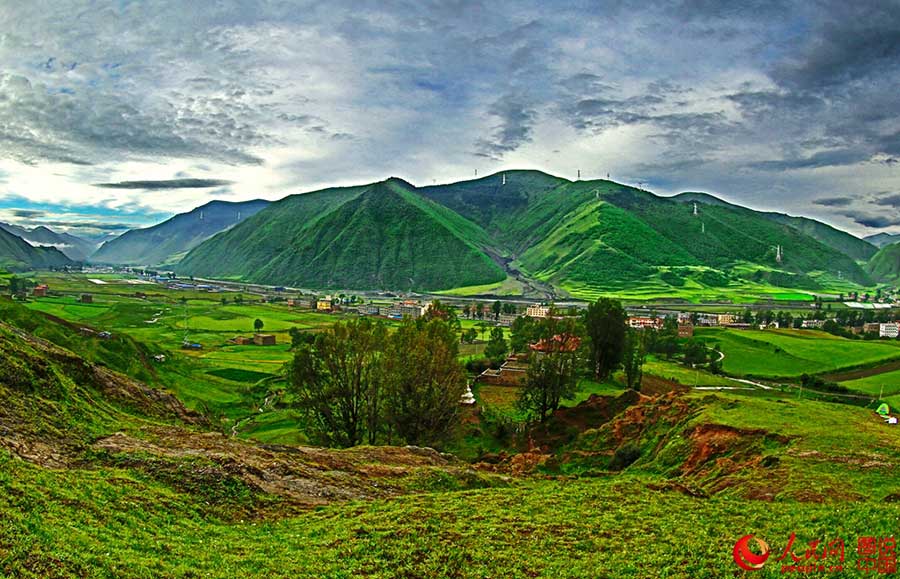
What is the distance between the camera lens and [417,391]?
41.7 m

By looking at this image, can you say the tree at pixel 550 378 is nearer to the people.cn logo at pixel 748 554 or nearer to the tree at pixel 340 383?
the tree at pixel 340 383

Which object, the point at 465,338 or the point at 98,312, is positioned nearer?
the point at 465,338

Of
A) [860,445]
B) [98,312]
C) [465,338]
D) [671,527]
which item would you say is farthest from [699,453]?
[98,312]

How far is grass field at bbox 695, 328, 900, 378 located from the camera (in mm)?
94688

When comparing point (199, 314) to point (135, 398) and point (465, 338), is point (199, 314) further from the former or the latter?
point (135, 398)

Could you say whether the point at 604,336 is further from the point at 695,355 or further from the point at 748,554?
the point at 748,554

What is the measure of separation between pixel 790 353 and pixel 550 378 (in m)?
79.3

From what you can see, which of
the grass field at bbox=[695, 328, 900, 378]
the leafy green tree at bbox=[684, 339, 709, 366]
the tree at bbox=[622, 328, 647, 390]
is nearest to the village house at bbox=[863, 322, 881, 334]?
the grass field at bbox=[695, 328, 900, 378]

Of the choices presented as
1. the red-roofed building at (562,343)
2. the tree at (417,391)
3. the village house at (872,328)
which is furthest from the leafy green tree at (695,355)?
the village house at (872,328)

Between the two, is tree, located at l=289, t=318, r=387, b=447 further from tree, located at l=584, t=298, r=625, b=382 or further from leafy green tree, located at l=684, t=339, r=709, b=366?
leafy green tree, located at l=684, t=339, r=709, b=366

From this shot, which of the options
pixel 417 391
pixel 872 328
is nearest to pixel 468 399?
pixel 417 391

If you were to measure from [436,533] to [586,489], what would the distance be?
921cm

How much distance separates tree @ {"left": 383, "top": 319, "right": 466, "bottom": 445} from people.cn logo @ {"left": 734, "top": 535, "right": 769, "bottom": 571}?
2765 centimetres

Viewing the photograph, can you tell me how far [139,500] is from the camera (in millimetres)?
16906
